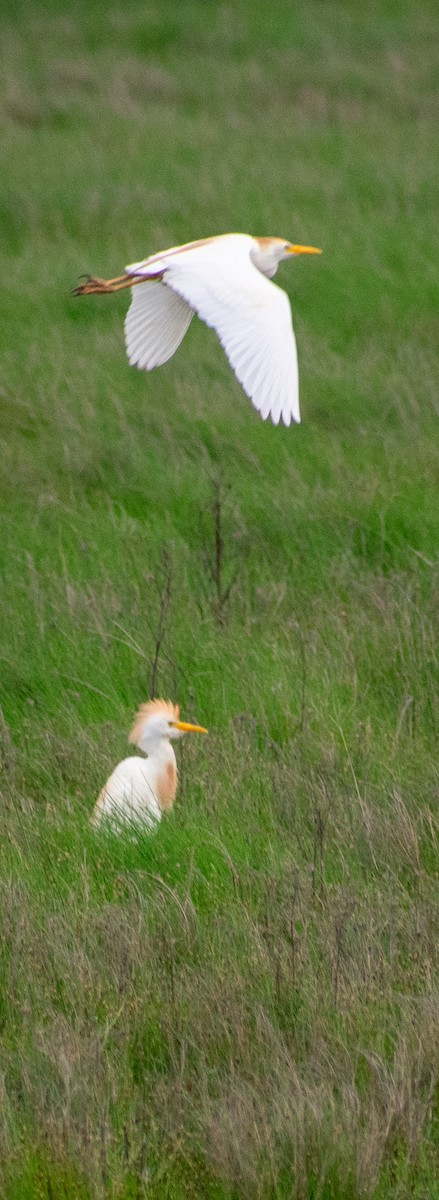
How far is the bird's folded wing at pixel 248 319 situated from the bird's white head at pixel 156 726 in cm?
88

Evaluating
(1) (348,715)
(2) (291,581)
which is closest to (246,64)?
(2) (291,581)

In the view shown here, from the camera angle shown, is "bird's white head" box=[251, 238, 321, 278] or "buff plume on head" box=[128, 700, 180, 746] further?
"bird's white head" box=[251, 238, 321, 278]

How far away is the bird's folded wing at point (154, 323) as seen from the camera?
529cm

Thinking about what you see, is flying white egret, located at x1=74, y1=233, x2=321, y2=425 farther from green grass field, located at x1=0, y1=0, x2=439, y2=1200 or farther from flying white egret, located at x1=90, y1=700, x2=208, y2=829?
flying white egret, located at x1=90, y1=700, x2=208, y2=829

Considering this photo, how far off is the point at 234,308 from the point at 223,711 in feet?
4.08

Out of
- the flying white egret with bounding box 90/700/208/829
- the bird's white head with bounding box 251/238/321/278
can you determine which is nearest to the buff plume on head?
the flying white egret with bounding box 90/700/208/829

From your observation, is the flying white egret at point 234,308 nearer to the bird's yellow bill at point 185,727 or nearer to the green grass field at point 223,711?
the green grass field at point 223,711

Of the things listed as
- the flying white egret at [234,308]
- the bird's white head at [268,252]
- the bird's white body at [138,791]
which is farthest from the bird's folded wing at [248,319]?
the bird's white body at [138,791]

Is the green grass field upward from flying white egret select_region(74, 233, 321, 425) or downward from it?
downward

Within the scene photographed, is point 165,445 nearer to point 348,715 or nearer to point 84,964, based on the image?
point 348,715

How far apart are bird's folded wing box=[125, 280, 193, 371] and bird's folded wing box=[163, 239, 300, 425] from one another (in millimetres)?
613

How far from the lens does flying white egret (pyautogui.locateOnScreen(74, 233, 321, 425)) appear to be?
13.1 ft

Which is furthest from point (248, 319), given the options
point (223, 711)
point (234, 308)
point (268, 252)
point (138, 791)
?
point (138, 791)

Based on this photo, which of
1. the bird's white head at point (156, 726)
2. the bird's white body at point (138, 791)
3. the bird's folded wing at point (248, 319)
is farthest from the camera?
the bird's white head at point (156, 726)
